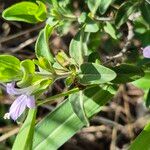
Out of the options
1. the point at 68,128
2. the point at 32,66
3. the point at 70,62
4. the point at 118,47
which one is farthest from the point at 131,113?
the point at 32,66

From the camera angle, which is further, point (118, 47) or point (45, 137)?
point (118, 47)

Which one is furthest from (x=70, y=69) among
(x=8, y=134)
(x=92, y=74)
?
(x=8, y=134)

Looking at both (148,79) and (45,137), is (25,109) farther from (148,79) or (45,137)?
(148,79)

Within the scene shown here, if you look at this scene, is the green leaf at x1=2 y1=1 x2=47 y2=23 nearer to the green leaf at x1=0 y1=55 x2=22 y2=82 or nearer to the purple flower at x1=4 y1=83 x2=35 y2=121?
the green leaf at x1=0 y1=55 x2=22 y2=82

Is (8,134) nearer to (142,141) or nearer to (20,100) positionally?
(142,141)

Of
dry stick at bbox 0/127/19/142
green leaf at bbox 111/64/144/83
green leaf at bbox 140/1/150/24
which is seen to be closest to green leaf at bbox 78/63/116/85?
green leaf at bbox 111/64/144/83

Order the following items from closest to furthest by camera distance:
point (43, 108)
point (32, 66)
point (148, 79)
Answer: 1. point (32, 66)
2. point (148, 79)
3. point (43, 108)
